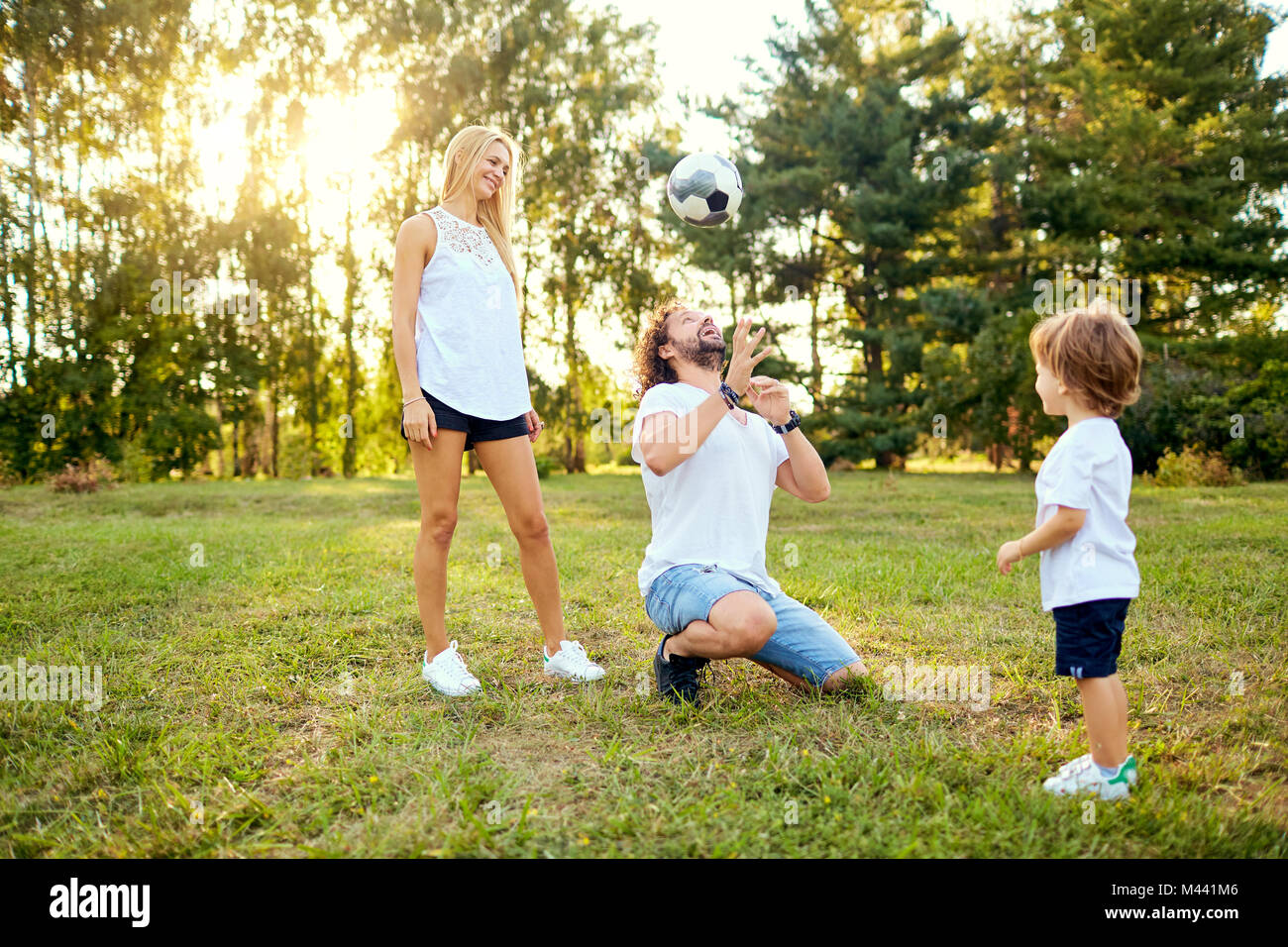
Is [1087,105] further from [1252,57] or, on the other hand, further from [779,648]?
[779,648]

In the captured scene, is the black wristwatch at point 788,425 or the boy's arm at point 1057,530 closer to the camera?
the boy's arm at point 1057,530

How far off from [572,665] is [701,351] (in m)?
1.36

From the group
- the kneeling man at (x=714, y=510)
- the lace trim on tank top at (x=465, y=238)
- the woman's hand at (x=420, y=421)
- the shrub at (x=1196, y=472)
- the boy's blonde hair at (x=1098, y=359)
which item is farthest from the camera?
the shrub at (x=1196, y=472)

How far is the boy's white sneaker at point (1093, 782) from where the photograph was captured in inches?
83.4

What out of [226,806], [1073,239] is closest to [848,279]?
[1073,239]

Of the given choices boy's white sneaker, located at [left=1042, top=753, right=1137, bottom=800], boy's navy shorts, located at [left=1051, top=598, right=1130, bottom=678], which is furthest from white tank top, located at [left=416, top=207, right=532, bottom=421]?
boy's white sneaker, located at [left=1042, top=753, right=1137, bottom=800]

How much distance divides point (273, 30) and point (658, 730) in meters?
21.1

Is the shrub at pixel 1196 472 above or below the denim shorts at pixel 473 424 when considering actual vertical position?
below

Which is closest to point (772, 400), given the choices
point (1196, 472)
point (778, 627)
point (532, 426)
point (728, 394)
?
point (728, 394)

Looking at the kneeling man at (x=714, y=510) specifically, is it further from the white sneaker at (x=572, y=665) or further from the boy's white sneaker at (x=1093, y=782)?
the boy's white sneaker at (x=1093, y=782)

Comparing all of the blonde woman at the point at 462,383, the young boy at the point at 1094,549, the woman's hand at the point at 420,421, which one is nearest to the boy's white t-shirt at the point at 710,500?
the blonde woman at the point at 462,383

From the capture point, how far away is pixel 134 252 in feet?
53.7

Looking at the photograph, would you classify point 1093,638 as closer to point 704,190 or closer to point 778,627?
point 778,627

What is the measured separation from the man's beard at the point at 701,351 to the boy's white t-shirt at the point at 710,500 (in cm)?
13
